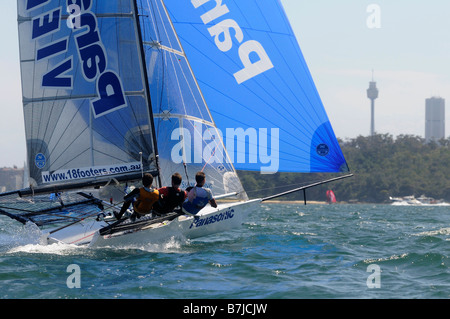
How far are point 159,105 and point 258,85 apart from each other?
5.10ft

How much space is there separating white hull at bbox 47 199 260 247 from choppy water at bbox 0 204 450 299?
14cm

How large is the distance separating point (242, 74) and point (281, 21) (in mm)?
1022

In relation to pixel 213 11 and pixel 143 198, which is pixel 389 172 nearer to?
pixel 213 11

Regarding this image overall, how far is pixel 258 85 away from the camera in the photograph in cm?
1052

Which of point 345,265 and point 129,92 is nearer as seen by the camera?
point 345,265

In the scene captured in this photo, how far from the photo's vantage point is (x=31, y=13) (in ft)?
30.9

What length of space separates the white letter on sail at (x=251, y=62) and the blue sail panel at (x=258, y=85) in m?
0.02

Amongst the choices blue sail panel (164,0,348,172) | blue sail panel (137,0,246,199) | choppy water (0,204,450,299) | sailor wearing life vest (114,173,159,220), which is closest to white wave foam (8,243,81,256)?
choppy water (0,204,450,299)

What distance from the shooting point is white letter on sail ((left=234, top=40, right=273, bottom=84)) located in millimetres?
10492

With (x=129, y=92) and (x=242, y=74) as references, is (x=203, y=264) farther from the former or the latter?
(x=242, y=74)

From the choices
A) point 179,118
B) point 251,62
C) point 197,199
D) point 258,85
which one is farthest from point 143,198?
point 251,62

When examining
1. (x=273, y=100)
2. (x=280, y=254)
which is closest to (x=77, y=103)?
(x=273, y=100)

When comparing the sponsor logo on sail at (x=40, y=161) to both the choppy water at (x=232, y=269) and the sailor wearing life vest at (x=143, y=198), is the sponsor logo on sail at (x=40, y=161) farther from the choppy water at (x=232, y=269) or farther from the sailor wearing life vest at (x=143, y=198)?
the sailor wearing life vest at (x=143, y=198)

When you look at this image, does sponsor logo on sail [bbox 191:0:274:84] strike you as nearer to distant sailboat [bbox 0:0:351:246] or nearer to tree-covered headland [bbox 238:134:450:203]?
distant sailboat [bbox 0:0:351:246]
